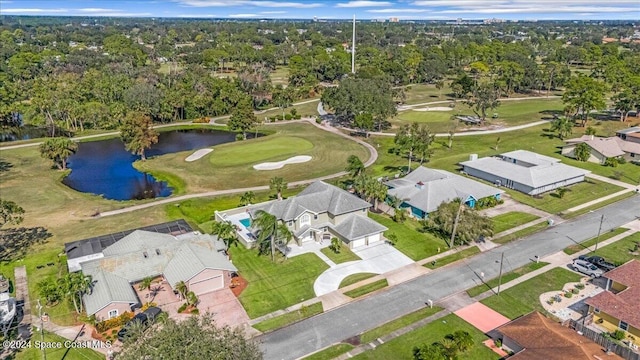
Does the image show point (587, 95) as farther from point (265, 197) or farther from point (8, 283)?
point (8, 283)

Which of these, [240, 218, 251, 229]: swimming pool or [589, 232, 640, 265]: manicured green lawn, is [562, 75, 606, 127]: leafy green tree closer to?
[589, 232, 640, 265]: manicured green lawn

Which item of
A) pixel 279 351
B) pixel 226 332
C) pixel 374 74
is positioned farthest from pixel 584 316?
pixel 374 74

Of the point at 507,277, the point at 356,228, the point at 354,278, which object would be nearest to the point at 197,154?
the point at 356,228

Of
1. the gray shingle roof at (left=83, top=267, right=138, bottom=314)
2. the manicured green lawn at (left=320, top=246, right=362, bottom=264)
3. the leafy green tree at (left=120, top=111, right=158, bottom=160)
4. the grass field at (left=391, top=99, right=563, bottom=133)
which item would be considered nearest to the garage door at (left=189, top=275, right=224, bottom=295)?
the gray shingle roof at (left=83, top=267, right=138, bottom=314)

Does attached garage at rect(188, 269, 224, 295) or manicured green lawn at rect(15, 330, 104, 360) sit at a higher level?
attached garage at rect(188, 269, 224, 295)

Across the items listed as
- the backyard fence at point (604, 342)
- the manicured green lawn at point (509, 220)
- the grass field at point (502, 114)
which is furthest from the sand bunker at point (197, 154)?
the backyard fence at point (604, 342)

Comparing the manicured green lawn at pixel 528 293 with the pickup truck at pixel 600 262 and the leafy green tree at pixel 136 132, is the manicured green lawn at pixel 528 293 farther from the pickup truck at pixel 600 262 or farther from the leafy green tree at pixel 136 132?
the leafy green tree at pixel 136 132

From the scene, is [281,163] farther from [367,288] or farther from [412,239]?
[367,288]
